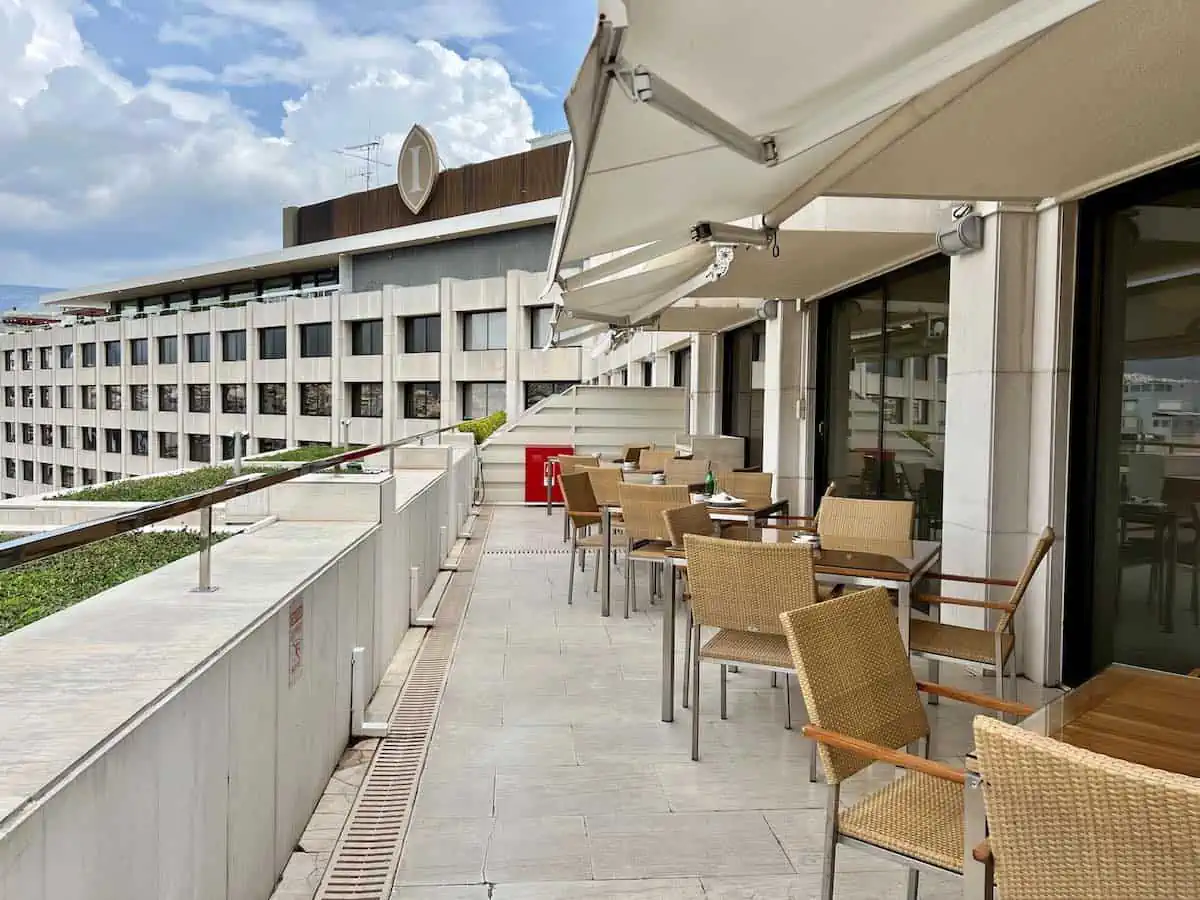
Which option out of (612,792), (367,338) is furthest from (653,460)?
(367,338)

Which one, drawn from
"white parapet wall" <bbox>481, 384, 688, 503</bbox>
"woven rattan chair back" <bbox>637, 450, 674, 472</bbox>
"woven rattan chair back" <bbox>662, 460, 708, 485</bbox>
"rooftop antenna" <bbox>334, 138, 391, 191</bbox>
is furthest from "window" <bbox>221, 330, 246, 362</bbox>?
"woven rattan chair back" <bbox>662, 460, 708, 485</bbox>

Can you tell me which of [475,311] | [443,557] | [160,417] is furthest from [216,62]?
[443,557]

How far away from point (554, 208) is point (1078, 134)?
2748cm

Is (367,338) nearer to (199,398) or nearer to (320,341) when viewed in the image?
(320,341)

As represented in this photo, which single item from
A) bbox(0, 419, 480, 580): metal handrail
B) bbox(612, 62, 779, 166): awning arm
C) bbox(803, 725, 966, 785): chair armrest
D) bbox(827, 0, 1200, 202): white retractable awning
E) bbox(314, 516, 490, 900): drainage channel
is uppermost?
bbox(827, 0, 1200, 202): white retractable awning

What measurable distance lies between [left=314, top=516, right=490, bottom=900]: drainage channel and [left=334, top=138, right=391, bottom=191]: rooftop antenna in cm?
4771

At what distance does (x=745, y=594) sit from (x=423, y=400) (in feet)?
96.2

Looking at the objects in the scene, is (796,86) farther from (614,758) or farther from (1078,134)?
(614,758)

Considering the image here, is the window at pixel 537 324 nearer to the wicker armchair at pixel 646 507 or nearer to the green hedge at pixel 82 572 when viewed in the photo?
the wicker armchair at pixel 646 507

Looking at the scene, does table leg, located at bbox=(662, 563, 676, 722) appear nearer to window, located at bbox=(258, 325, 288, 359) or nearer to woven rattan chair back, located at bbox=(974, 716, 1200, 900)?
woven rattan chair back, located at bbox=(974, 716, 1200, 900)

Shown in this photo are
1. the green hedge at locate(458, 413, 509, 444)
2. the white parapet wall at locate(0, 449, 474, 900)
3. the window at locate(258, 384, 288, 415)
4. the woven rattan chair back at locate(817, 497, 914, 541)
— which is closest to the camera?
the white parapet wall at locate(0, 449, 474, 900)

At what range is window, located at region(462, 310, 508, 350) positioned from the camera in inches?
1176

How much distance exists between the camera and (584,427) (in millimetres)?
15336

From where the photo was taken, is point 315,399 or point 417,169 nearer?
point 315,399
